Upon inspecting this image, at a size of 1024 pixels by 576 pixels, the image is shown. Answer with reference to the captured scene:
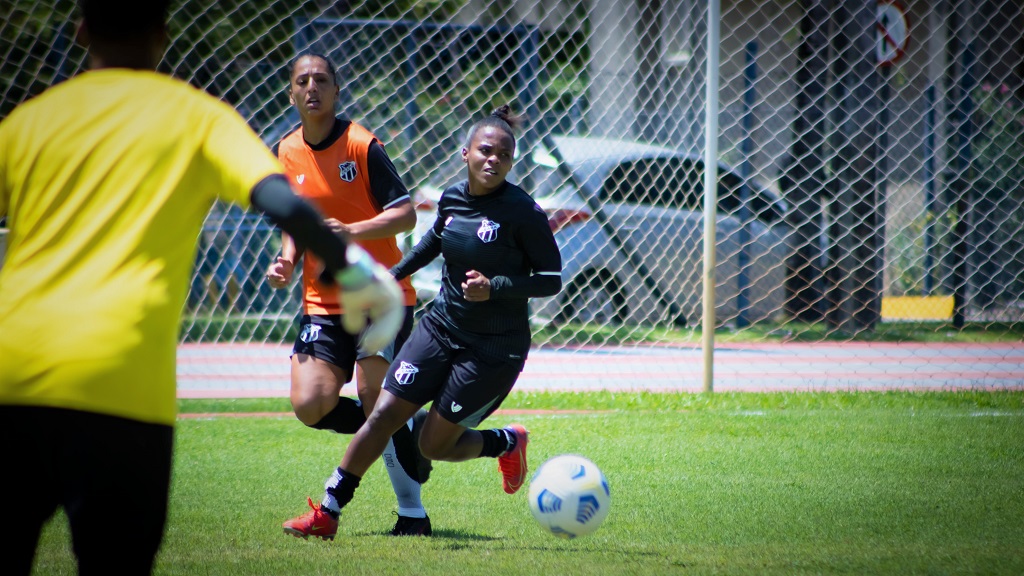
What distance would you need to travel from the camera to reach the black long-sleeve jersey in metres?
4.26

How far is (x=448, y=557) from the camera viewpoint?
12.8ft

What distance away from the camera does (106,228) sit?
6.57ft

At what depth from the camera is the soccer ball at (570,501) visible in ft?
12.8

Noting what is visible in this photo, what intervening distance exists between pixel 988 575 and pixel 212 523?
3166mm

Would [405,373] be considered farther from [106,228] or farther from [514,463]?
[106,228]

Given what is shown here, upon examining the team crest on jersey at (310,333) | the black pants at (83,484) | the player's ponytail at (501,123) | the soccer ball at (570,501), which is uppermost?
the player's ponytail at (501,123)

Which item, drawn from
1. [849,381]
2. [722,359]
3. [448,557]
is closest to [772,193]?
[722,359]

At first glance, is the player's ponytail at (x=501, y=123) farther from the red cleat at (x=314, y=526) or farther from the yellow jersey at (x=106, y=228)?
the yellow jersey at (x=106, y=228)

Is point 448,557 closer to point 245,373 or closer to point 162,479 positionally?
point 162,479

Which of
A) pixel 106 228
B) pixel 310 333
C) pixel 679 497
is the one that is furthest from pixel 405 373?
pixel 106 228

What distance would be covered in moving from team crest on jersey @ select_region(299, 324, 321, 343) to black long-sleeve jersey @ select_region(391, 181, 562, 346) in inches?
22.7

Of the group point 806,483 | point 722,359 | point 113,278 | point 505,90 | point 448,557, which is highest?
point 113,278

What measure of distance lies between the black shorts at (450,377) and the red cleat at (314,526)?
1.96 feet

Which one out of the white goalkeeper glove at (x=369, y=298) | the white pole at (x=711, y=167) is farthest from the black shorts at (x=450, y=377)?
the white pole at (x=711, y=167)
